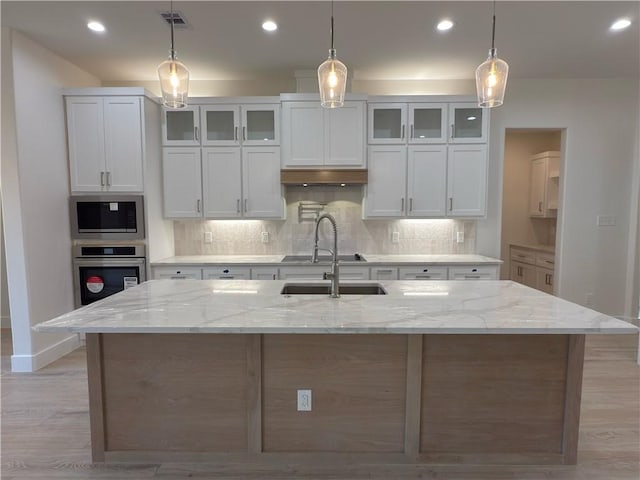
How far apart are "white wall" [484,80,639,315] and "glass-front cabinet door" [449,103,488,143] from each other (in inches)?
16.8

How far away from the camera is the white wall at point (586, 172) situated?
4.11 metres

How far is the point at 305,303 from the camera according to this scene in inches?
76.7

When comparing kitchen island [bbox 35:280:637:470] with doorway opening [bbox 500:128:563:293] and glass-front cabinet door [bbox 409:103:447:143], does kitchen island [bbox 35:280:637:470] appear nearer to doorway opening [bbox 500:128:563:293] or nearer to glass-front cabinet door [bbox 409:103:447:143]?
glass-front cabinet door [bbox 409:103:447:143]

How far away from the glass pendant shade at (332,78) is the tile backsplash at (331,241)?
90.6 inches

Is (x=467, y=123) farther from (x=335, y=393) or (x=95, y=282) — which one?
(x=95, y=282)

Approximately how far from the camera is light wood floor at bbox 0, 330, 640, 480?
6.15ft

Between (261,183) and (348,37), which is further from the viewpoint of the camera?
(261,183)

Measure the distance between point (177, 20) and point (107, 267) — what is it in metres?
2.38

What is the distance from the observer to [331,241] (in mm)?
4211

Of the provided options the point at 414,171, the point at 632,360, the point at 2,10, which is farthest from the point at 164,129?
the point at 632,360

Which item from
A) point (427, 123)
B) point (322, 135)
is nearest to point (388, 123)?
point (427, 123)

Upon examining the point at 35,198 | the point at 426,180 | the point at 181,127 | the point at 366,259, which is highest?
the point at 181,127

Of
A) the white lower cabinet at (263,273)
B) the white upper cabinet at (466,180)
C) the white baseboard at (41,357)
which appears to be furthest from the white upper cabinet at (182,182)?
the white upper cabinet at (466,180)

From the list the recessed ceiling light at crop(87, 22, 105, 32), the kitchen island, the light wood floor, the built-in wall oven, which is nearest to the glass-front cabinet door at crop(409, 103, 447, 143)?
the kitchen island
